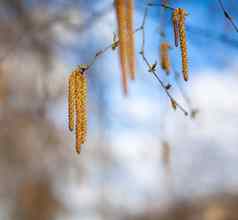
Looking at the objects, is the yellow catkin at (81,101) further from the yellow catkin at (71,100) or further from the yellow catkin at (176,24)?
the yellow catkin at (176,24)

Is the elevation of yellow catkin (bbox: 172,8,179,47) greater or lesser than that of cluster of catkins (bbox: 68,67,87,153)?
greater

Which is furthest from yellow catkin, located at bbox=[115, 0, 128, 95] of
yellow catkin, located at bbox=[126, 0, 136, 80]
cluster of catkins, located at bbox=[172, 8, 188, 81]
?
cluster of catkins, located at bbox=[172, 8, 188, 81]

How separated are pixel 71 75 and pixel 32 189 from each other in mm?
4123

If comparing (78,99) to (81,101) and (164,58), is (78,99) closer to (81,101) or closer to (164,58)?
(81,101)

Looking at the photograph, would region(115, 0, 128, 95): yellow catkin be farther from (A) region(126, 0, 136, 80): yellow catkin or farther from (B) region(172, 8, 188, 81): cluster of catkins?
(B) region(172, 8, 188, 81): cluster of catkins

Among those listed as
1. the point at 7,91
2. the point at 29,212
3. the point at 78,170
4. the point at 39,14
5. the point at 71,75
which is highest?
the point at 39,14

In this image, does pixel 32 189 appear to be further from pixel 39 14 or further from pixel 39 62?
pixel 39 14

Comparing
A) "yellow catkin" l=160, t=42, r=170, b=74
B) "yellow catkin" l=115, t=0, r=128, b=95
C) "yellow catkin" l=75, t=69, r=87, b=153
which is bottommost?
"yellow catkin" l=75, t=69, r=87, b=153

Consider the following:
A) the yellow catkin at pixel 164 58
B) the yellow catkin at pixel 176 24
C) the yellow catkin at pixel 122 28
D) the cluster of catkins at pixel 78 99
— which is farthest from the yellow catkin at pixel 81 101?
the yellow catkin at pixel 164 58

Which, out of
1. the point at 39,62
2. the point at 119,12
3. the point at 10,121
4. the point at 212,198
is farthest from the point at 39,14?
the point at 212,198

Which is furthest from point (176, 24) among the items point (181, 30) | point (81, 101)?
point (81, 101)

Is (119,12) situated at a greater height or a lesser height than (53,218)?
greater

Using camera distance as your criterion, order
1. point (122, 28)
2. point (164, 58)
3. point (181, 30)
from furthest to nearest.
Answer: point (164, 58)
point (181, 30)
point (122, 28)

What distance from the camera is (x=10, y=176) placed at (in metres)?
5.64
